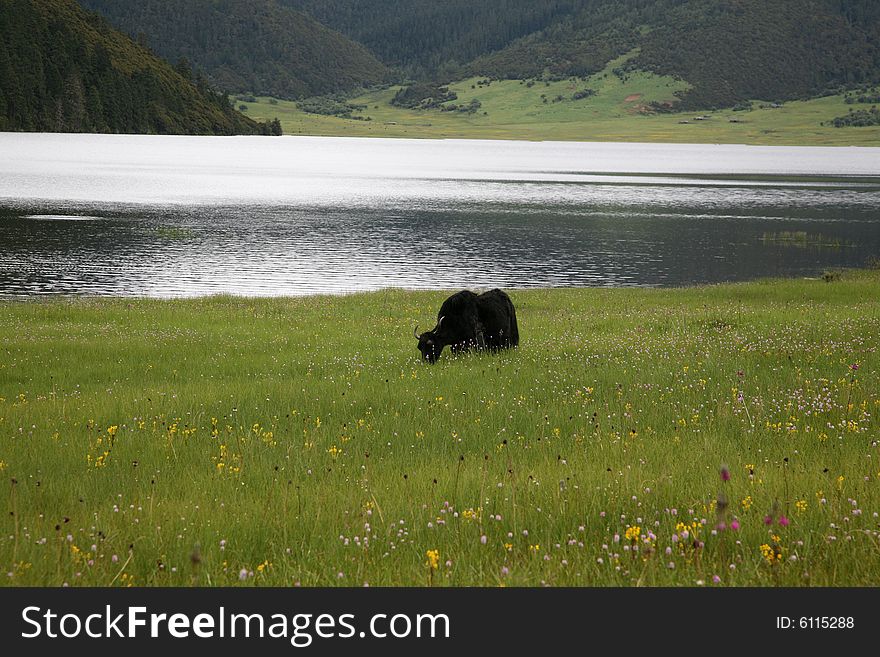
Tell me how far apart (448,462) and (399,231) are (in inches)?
2642

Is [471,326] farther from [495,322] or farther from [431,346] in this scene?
[431,346]

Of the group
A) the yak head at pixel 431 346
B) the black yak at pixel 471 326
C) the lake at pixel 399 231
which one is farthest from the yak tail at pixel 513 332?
the lake at pixel 399 231

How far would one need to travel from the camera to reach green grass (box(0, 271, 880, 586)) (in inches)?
259

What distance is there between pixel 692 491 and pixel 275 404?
7.31m

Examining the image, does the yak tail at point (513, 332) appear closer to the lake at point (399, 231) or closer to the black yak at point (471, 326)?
the black yak at point (471, 326)

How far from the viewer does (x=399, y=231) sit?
7619cm

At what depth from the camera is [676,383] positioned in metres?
14.4

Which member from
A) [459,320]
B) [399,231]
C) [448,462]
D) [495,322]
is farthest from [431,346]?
[399,231]

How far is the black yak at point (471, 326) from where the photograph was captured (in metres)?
18.9

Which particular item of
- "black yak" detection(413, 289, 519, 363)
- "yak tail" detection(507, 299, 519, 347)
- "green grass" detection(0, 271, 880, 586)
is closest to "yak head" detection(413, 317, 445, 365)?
"black yak" detection(413, 289, 519, 363)

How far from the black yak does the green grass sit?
726mm
